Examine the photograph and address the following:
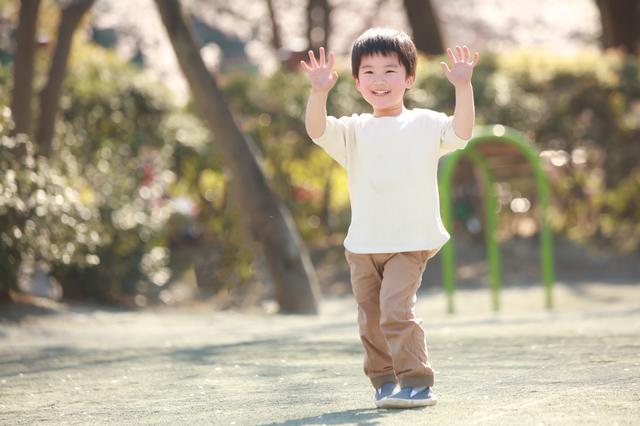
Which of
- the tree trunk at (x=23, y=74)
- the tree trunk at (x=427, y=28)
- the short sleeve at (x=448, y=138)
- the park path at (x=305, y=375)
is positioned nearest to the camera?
the park path at (x=305, y=375)

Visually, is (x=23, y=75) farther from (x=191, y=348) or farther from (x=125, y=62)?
(x=191, y=348)

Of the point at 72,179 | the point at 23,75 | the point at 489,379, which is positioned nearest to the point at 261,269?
the point at 72,179

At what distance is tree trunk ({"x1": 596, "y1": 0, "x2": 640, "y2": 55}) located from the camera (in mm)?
14367

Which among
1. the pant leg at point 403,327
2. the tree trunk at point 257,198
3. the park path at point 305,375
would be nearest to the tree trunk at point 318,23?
the tree trunk at point 257,198

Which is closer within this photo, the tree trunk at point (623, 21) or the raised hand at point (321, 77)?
the raised hand at point (321, 77)

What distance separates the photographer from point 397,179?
290 cm

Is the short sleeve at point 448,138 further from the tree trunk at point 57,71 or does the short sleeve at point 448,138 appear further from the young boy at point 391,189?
the tree trunk at point 57,71

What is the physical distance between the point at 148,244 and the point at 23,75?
8.15 feet

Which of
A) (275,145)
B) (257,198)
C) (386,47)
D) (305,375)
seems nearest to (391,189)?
(386,47)

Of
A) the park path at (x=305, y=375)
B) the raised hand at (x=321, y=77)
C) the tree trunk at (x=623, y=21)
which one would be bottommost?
the park path at (x=305, y=375)

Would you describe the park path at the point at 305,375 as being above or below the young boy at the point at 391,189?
below

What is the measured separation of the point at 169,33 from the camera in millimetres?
8266

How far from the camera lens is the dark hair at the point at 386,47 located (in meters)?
2.90

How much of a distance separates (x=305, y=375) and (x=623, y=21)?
13.1 metres
